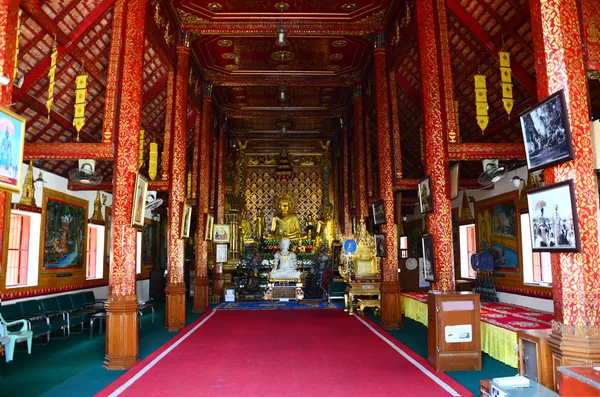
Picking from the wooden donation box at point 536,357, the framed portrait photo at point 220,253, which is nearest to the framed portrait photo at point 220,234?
the framed portrait photo at point 220,253

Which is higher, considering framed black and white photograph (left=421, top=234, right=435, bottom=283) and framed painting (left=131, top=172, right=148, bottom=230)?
framed painting (left=131, top=172, right=148, bottom=230)

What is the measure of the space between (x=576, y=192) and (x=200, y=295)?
A: 33.7ft

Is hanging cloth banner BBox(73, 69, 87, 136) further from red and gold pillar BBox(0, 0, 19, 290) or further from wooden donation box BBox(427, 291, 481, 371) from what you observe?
wooden donation box BBox(427, 291, 481, 371)

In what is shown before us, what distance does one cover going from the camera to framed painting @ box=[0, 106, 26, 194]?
4.07 m

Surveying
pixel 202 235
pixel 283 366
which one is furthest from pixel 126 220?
pixel 202 235

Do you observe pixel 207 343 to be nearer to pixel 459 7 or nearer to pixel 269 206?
pixel 459 7

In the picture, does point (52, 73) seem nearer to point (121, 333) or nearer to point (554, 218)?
point (121, 333)

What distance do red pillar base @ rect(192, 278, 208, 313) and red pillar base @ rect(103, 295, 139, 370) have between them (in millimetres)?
6103

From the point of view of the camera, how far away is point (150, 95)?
11.5 m

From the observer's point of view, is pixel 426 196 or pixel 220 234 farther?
pixel 220 234

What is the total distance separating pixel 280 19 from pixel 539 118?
740cm

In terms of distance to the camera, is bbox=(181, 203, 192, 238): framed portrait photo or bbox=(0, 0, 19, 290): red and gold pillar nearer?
bbox=(0, 0, 19, 290): red and gold pillar

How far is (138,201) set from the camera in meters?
6.74

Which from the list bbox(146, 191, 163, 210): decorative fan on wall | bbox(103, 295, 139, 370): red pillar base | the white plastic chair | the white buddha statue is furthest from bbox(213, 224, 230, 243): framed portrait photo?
bbox(103, 295, 139, 370): red pillar base
